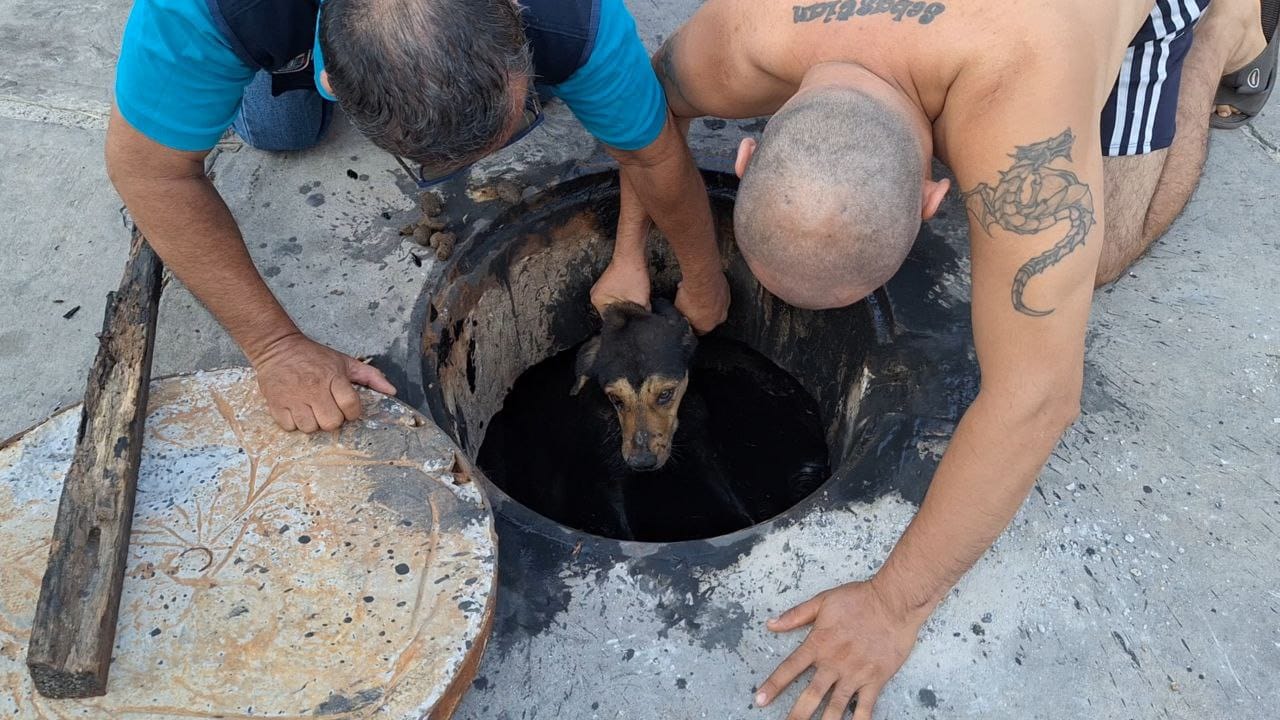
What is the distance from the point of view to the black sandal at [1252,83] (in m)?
2.87

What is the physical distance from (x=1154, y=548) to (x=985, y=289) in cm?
76

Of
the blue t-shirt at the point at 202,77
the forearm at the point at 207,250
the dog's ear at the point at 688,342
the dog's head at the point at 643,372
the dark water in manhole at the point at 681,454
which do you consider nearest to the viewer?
the blue t-shirt at the point at 202,77

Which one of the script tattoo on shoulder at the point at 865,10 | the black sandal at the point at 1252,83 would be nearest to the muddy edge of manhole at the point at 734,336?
the script tattoo on shoulder at the point at 865,10

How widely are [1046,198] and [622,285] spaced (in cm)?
147

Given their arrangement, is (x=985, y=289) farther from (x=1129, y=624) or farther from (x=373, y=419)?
(x=373, y=419)

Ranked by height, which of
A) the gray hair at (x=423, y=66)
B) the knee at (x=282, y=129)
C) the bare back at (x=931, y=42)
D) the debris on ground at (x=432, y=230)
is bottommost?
the debris on ground at (x=432, y=230)

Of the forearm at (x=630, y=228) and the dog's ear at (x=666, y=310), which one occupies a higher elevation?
the forearm at (x=630, y=228)

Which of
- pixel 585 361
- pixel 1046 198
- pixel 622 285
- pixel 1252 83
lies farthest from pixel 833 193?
pixel 1252 83

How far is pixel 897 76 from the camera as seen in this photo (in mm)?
1841

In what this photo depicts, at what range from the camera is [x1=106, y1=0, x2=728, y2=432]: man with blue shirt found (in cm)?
155

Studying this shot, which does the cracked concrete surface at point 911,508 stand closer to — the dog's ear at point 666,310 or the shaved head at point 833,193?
the dog's ear at point 666,310

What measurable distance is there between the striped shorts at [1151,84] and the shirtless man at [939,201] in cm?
35

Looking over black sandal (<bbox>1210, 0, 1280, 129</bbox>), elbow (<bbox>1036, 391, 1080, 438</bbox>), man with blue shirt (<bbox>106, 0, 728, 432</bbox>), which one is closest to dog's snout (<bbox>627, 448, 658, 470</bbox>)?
man with blue shirt (<bbox>106, 0, 728, 432</bbox>)

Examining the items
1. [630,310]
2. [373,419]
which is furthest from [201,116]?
[630,310]
